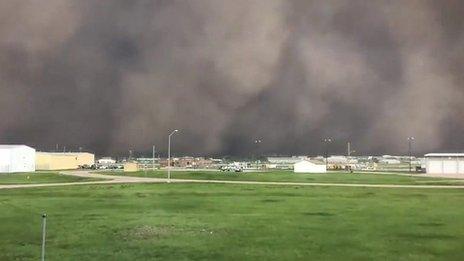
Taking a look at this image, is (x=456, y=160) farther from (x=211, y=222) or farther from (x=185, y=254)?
(x=185, y=254)

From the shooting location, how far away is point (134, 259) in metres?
24.7

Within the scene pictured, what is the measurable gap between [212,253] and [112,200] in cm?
3132

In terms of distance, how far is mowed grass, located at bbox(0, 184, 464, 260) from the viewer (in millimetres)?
26297

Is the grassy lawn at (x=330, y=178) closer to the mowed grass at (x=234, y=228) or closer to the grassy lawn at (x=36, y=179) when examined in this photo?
the grassy lawn at (x=36, y=179)

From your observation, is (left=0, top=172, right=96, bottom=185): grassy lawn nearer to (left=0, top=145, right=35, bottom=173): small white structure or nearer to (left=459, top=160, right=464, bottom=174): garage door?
(left=0, top=145, right=35, bottom=173): small white structure

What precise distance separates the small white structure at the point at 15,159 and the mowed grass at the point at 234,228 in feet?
355

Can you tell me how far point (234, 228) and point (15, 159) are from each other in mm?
142389

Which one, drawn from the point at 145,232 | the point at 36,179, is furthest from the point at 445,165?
the point at 145,232

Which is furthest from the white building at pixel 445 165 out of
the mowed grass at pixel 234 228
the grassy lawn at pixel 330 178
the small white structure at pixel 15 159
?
the small white structure at pixel 15 159

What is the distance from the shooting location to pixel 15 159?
159250 mm

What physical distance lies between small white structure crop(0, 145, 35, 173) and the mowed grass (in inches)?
4256

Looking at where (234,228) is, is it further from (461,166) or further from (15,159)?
(15,159)

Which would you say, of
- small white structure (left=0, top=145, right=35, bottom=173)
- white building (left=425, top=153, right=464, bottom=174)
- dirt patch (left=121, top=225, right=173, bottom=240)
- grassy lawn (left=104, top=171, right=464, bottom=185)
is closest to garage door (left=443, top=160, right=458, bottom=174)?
white building (left=425, top=153, right=464, bottom=174)

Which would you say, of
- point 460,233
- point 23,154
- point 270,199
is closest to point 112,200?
point 270,199
